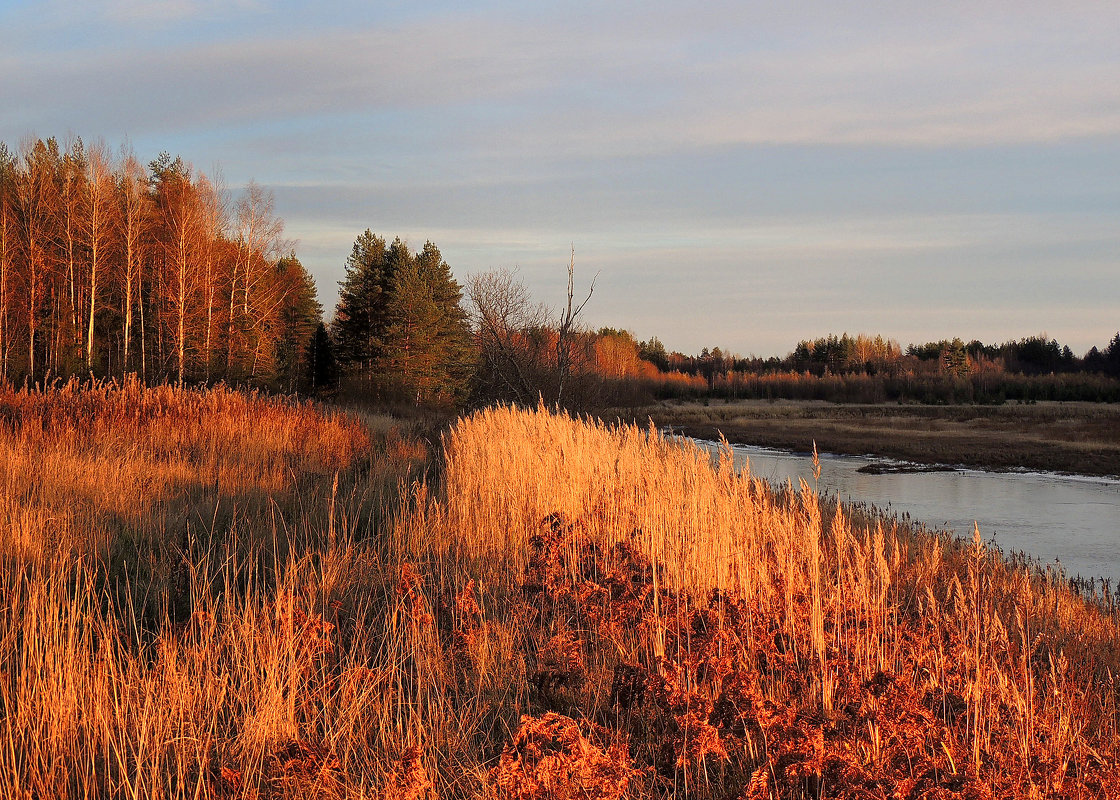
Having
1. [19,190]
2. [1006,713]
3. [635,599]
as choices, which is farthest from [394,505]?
[19,190]

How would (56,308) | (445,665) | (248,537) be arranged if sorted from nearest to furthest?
(445,665) < (248,537) < (56,308)

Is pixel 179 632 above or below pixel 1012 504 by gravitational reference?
above

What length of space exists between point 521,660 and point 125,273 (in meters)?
34.9

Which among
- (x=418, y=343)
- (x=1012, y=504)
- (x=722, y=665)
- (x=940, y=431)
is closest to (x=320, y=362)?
(x=418, y=343)

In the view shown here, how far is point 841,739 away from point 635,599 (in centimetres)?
175

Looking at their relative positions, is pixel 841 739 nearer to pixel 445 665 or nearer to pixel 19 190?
pixel 445 665

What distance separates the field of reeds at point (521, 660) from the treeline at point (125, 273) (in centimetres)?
2673

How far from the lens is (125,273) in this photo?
111 ft

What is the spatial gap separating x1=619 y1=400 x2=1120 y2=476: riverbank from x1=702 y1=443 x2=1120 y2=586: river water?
9.19ft

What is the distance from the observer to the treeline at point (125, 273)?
33.0 m

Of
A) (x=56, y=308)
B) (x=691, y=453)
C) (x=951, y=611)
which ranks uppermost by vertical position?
(x=56, y=308)

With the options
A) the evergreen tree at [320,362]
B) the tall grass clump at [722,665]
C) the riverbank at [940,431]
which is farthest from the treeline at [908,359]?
the tall grass clump at [722,665]

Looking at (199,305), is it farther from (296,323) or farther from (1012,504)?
(1012,504)

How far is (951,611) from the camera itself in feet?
22.2
